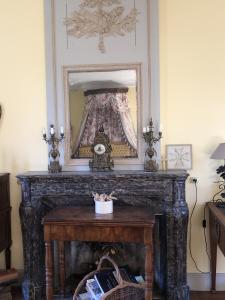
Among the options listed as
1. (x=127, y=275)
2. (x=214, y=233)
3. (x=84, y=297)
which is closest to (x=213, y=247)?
(x=214, y=233)

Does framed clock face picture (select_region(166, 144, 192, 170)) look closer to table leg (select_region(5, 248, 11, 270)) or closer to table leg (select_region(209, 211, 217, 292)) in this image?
table leg (select_region(209, 211, 217, 292))

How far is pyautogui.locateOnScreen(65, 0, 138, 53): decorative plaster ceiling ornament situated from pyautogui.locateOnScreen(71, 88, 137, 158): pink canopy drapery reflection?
425mm

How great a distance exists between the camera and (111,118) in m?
2.88

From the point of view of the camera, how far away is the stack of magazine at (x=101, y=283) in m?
2.44

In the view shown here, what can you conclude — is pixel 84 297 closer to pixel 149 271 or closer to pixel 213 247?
pixel 149 271

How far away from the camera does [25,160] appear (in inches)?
118

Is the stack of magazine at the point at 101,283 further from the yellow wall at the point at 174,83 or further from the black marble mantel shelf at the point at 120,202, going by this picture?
the yellow wall at the point at 174,83

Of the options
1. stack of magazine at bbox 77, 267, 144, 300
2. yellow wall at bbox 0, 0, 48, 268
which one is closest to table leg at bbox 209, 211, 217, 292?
stack of magazine at bbox 77, 267, 144, 300

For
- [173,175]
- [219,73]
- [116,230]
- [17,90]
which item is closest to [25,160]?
[17,90]

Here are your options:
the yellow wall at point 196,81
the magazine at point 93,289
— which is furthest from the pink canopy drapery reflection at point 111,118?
the magazine at point 93,289

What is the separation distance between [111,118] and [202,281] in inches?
68.9

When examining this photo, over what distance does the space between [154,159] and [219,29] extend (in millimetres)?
1334

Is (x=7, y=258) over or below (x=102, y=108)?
below

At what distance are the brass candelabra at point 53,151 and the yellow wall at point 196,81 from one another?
996 mm
